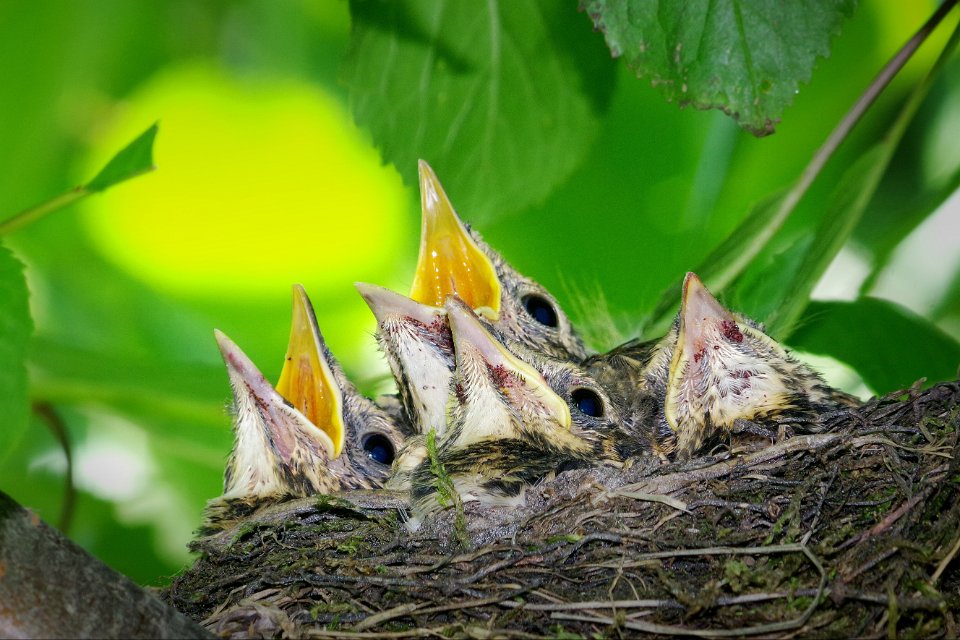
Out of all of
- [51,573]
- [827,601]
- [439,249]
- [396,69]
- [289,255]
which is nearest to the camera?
[51,573]

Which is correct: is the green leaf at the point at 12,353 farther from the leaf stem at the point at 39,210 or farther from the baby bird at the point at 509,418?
the baby bird at the point at 509,418

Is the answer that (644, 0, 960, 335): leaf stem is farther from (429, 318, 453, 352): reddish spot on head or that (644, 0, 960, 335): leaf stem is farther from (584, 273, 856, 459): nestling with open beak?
(429, 318, 453, 352): reddish spot on head

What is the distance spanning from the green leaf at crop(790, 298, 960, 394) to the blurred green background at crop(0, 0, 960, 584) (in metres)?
0.12

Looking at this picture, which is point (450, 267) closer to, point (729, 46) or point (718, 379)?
point (718, 379)

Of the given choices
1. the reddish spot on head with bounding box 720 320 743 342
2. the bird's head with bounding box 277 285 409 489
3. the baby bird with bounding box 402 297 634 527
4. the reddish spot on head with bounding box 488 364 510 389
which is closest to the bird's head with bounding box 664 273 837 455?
the reddish spot on head with bounding box 720 320 743 342

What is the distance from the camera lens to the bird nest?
0.91 meters

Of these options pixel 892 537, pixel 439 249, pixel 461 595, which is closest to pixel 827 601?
pixel 892 537

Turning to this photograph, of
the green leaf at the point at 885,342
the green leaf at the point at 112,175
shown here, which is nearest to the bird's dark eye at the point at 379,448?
the green leaf at the point at 112,175

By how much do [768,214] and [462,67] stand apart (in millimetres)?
501

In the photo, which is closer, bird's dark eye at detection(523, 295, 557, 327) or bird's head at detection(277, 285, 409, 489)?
bird's head at detection(277, 285, 409, 489)

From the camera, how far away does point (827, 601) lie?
2.98 ft

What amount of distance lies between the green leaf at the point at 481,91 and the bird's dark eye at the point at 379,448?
1.25 feet

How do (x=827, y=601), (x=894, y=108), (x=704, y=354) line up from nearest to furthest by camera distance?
(x=827, y=601), (x=704, y=354), (x=894, y=108)

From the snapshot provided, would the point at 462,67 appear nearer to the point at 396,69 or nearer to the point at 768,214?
the point at 396,69
